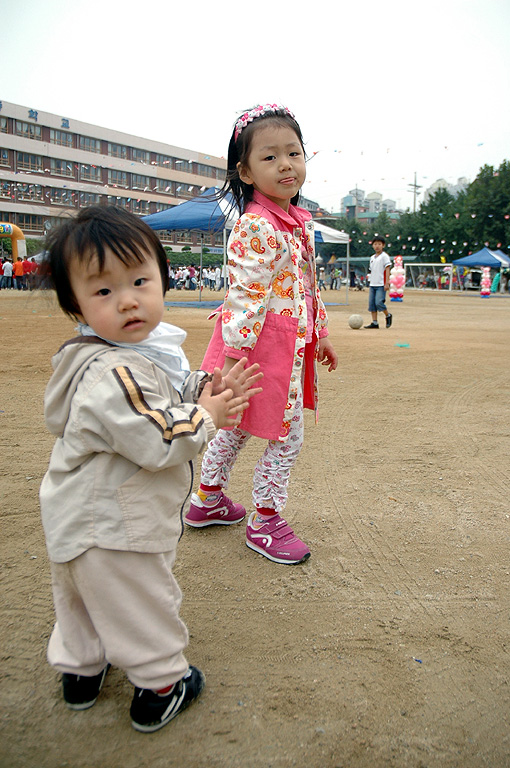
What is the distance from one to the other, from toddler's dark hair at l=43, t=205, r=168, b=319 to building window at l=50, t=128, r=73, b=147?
54.3 m

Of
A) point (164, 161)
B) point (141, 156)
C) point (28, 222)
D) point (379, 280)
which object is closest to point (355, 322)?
point (379, 280)

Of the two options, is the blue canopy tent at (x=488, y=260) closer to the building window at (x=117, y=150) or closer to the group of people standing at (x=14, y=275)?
the group of people standing at (x=14, y=275)

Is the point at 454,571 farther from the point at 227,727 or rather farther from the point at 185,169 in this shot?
the point at 185,169

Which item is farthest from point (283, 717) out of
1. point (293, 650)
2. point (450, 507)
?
point (450, 507)

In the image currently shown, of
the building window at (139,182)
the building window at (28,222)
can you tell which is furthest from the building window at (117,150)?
the building window at (28,222)

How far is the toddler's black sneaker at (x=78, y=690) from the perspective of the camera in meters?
1.44

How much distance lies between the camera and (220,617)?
183 cm

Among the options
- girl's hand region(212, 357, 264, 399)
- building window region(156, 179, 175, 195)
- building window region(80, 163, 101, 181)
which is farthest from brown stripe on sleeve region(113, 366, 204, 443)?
building window region(156, 179, 175, 195)

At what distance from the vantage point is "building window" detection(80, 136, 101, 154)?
51531mm

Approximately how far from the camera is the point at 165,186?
5947 centimetres

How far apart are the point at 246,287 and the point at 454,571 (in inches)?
49.9

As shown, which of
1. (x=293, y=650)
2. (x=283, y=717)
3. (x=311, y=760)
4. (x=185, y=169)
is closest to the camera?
(x=311, y=760)

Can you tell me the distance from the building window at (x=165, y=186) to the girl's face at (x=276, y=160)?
197 feet

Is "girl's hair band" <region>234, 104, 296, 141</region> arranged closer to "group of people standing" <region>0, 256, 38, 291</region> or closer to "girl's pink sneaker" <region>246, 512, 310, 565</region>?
"girl's pink sneaker" <region>246, 512, 310, 565</region>
